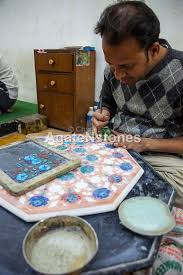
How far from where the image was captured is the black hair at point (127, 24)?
876 mm

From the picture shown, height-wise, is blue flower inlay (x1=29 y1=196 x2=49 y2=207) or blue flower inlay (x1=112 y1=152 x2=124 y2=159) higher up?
blue flower inlay (x1=112 y1=152 x2=124 y2=159)

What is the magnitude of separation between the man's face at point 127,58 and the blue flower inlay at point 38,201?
56 cm

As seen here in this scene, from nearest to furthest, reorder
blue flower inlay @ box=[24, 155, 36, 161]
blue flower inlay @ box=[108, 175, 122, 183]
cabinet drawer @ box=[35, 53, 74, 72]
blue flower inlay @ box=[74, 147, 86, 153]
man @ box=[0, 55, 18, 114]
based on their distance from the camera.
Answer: blue flower inlay @ box=[108, 175, 122, 183], blue flower inlay @ box=[24, 155, 36, 161], blue flower inlay @ box=[74, 147, 86, 153], cabinet drawer @ box=[35, 53, 74, 72], man @ box=[0, 55, 18, 114]

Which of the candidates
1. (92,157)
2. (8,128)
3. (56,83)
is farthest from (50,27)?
(92,157)

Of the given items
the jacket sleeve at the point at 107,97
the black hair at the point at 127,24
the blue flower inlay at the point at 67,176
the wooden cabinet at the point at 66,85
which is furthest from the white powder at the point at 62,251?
the wooden cabinet at the point at 66,85

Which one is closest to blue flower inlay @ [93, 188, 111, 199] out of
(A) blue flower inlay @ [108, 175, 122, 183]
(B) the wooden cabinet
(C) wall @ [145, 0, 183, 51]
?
(A) blue flower inlay @ [108, 175, 122, 183]

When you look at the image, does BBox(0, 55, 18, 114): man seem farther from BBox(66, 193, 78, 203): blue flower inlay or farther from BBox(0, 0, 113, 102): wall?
BBox(66, 193, 78, 203): blue flower inlay

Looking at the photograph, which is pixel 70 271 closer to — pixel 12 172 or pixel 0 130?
pixel 12 172

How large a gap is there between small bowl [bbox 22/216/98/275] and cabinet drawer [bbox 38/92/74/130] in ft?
6.98

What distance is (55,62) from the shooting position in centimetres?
261

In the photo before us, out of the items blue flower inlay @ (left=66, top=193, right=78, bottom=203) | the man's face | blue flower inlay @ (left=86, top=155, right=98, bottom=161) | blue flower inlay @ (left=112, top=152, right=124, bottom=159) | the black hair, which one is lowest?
blue flower inlay @ (left=66, top=193, right=78, bottom=203)

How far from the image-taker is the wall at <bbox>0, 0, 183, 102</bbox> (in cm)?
212

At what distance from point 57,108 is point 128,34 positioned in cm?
200

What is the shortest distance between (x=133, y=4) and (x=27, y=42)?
8.82 ft
